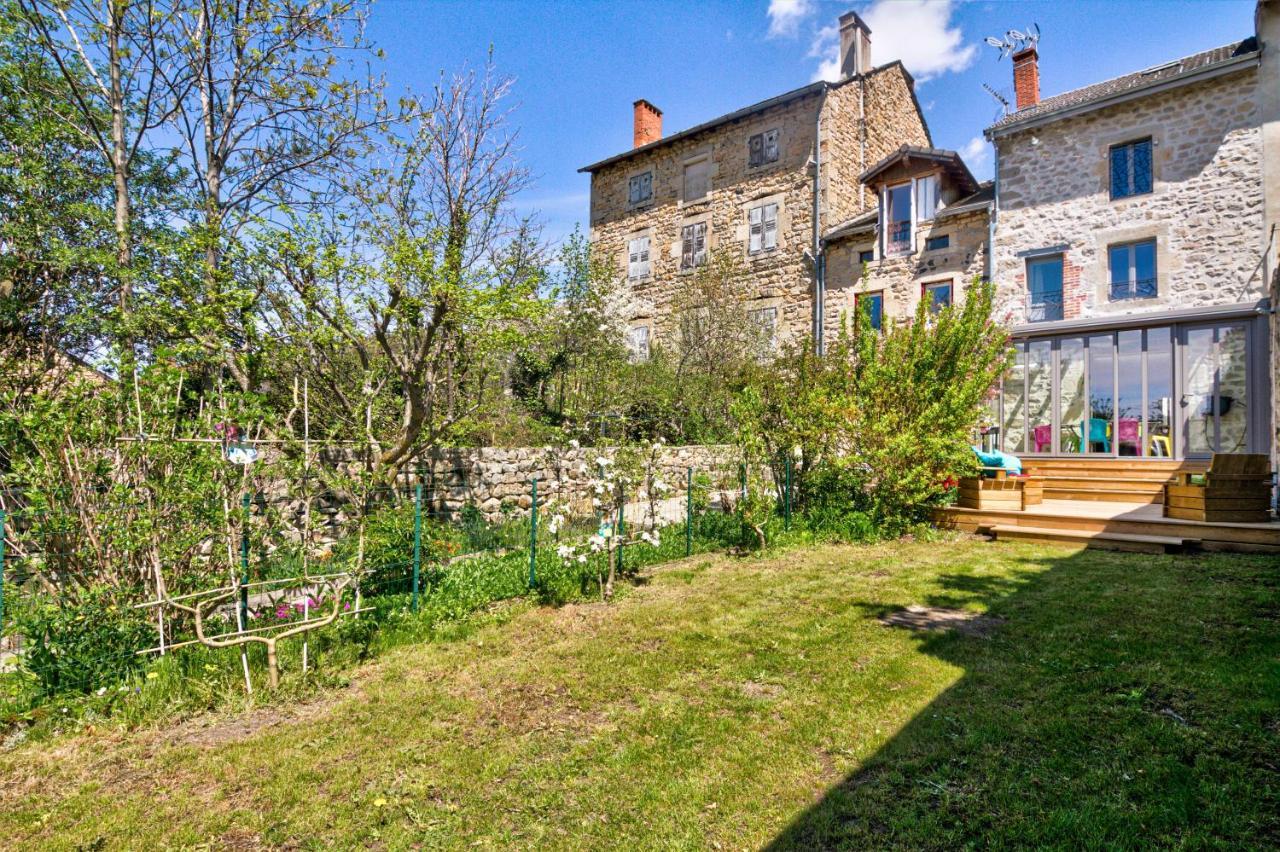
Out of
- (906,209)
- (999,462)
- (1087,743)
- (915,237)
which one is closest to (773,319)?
(915,237)

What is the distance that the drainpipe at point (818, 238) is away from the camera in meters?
17.8

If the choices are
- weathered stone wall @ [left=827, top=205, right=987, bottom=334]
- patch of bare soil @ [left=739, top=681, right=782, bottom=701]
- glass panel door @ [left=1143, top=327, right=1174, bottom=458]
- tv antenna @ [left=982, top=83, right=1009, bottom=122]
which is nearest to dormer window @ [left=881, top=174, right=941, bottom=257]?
weathered stone wall @ [left=827, top=205, right=987, bottom=334]

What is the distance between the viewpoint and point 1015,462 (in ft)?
35.1

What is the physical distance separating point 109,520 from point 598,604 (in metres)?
4.11

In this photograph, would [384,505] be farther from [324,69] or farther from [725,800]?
[324,69]

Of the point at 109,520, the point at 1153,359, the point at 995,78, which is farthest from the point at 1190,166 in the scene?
the point at 109,520

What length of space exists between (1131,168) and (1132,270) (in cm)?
227

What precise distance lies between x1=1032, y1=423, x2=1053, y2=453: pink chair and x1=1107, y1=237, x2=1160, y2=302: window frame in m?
3.07

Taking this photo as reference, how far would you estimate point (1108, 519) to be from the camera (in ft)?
29.4

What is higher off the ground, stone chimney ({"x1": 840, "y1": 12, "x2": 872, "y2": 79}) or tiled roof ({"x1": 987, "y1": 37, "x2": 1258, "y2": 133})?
stone chimney ({"x1": 840, "y1": 12, "x2": 872, "y2": 79})

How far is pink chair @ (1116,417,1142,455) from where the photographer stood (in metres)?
12.8

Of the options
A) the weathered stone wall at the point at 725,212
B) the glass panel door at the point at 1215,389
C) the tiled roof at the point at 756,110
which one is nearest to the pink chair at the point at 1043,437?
the glass panel door at the point at 1215,389

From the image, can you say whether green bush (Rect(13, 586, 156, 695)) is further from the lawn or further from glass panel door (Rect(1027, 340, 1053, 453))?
glass panel door (Rect(1027, 340, 1053, 453))

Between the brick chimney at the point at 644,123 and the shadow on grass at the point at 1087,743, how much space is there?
69.5ft
